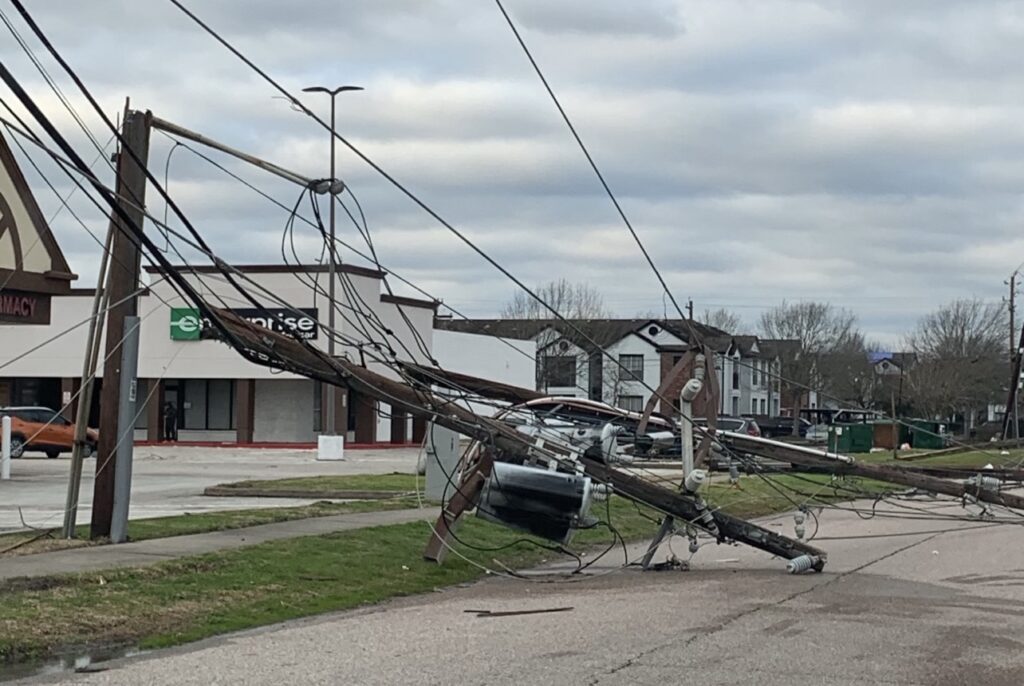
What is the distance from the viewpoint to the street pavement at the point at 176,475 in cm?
2284

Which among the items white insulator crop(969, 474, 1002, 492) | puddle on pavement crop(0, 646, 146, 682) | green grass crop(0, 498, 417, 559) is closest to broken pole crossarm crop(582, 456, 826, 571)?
white insulator crop(969, 474, 1002, 492)

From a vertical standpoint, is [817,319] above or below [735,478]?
above

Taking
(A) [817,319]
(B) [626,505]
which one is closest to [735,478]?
(B) [626,505]

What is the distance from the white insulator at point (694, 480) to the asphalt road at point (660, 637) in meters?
1.02

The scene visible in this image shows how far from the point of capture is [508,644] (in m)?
10.8

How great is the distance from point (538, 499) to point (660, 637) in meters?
4.13

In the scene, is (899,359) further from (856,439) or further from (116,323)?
(116,323)

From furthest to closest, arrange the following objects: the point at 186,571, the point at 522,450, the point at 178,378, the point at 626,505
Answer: the point at 178,378
the point at 626,505
the point at 522,450
the point at 186,571

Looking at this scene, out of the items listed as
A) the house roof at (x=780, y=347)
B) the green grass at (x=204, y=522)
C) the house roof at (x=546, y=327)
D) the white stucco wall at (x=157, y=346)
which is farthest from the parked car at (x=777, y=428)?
the green grass at (x=204, y=522)

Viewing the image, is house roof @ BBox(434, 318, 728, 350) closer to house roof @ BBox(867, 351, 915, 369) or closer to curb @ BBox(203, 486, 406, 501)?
house roof @ BBox(867, 351, 915, 369)

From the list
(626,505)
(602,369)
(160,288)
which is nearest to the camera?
(626,505)

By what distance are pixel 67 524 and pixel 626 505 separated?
11974 millimetres

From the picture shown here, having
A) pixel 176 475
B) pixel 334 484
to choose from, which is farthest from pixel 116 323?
pixel 176 475

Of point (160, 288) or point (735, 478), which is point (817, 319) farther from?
point (735, 478)
